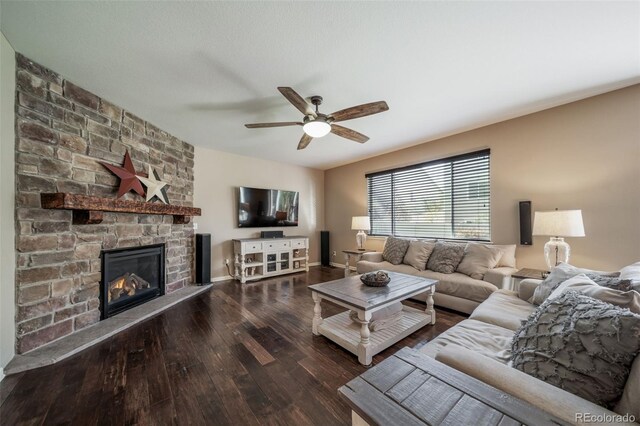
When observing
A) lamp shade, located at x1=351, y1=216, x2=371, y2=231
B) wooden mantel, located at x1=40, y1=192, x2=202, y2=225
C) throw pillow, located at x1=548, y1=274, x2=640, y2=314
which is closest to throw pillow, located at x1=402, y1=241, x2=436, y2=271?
lamp shade, located at x1=351, y1=216, x2=371, y2=231

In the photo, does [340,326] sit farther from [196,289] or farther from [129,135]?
[129,135]

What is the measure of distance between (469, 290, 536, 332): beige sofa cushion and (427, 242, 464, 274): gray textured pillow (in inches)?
34.5

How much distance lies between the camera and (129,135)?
111 inches

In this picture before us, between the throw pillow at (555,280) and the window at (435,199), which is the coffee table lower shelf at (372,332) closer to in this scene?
the throw pillow at (555,280)

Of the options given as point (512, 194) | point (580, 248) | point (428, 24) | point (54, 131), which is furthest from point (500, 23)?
point (54, 131)

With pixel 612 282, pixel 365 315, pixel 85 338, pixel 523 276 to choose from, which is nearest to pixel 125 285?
pixel 85 338

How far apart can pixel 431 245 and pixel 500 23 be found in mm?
2653

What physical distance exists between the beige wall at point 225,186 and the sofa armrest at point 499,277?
382 cm

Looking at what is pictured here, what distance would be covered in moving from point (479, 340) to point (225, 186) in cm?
440

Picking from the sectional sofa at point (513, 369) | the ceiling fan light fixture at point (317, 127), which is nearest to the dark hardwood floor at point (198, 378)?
the sectional sofa at point (513, 369)

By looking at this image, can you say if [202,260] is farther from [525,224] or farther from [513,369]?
[525,224]

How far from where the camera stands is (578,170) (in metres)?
2.60

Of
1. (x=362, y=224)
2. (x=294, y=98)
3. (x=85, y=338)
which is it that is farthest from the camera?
(x=362, y=224)

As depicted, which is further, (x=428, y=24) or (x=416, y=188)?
(x=416, y=188)
